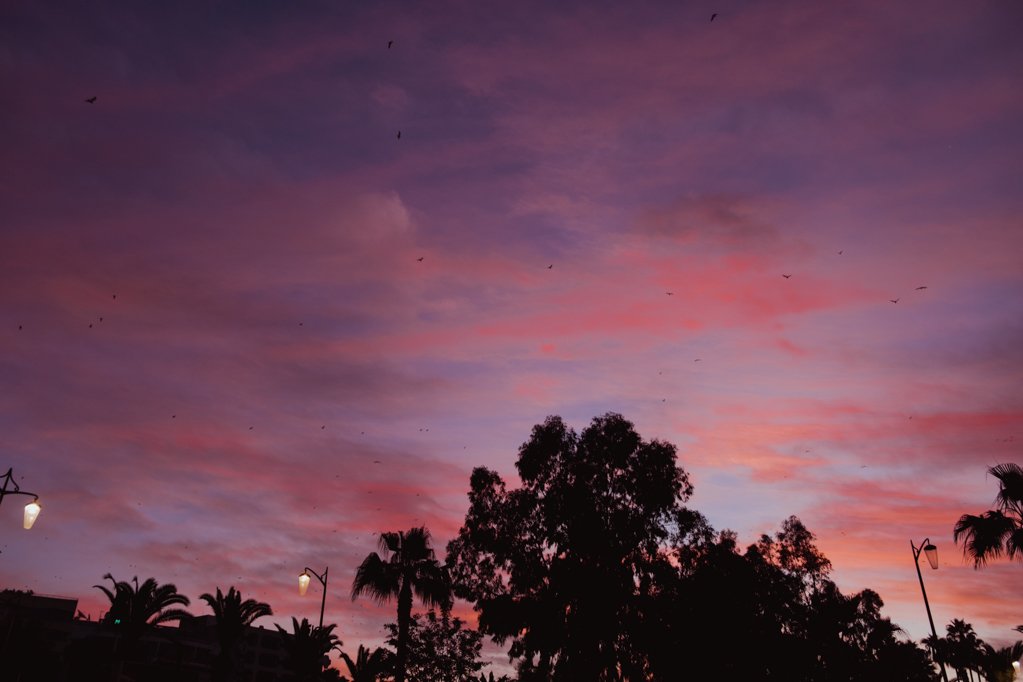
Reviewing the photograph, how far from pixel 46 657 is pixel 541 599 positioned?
3976 cm

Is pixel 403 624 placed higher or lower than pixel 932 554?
lower

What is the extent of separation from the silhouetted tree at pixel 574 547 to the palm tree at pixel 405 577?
129cm

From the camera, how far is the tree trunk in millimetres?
40031

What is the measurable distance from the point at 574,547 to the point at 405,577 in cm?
1058

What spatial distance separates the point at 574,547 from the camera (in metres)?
40.8

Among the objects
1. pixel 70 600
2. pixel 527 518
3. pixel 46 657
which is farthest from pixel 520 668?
pixel 70 600

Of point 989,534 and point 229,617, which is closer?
point 989,534

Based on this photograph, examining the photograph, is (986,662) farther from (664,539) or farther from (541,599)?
(541,599)

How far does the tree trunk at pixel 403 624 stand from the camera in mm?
40031

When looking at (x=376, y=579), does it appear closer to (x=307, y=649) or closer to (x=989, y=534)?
(x=307, y=649)

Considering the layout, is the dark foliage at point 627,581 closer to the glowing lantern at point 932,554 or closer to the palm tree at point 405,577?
the palm tree at point 405,577

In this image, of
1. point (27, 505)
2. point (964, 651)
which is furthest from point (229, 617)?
point (964, 651)

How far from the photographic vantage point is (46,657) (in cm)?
5403


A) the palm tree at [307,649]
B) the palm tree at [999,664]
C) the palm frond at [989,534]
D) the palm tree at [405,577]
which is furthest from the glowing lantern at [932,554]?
the palm tree at [999,664]
